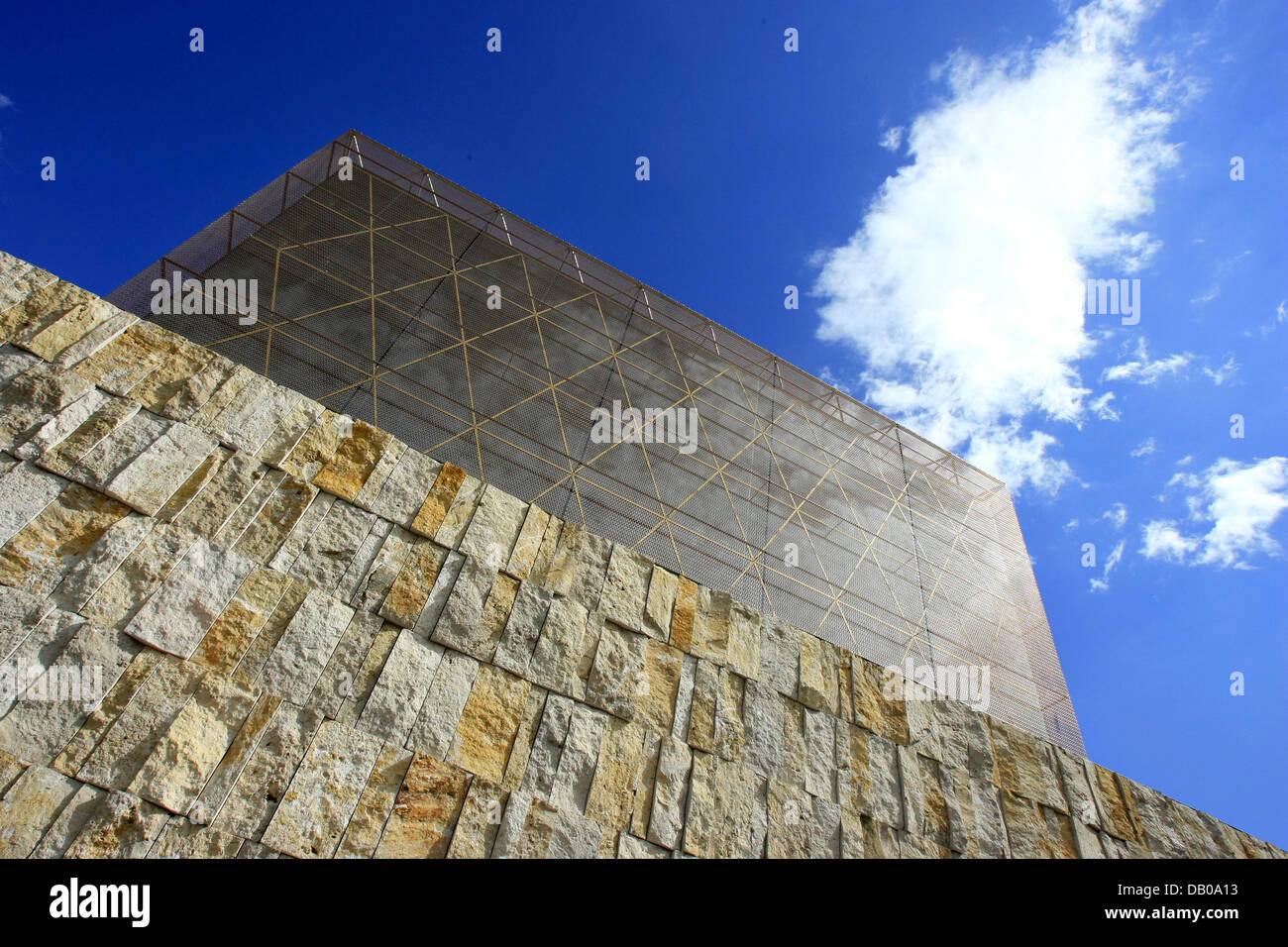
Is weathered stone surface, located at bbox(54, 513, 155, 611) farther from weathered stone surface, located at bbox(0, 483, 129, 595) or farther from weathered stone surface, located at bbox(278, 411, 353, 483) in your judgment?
weathered stone surface, located at bbox(278, 411, 353, 483)

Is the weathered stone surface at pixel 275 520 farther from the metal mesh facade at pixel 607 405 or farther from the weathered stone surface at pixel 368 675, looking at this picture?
the metal mesh facade at pixel 607 405

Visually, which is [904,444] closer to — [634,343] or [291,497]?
[634,343]

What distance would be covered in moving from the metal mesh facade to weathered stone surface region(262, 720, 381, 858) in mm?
4964

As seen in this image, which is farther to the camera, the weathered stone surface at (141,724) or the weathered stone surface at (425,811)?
the weathered stone surface at (425,811)

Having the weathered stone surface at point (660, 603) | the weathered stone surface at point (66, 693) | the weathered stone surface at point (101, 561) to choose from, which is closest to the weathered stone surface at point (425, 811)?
the weathered stone surface at point (66, 693)

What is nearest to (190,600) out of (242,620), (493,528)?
(242,620)

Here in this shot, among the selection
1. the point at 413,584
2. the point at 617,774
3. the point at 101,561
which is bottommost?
the point at 617,774

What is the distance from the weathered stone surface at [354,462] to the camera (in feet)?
14.2

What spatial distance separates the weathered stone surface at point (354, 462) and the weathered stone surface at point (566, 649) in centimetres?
147

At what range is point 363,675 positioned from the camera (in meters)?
3.79

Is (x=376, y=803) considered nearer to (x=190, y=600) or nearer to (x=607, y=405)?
(x=190, y=600)

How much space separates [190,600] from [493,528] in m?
1.74

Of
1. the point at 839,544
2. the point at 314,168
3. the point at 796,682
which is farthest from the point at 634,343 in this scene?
the point at 796,682
